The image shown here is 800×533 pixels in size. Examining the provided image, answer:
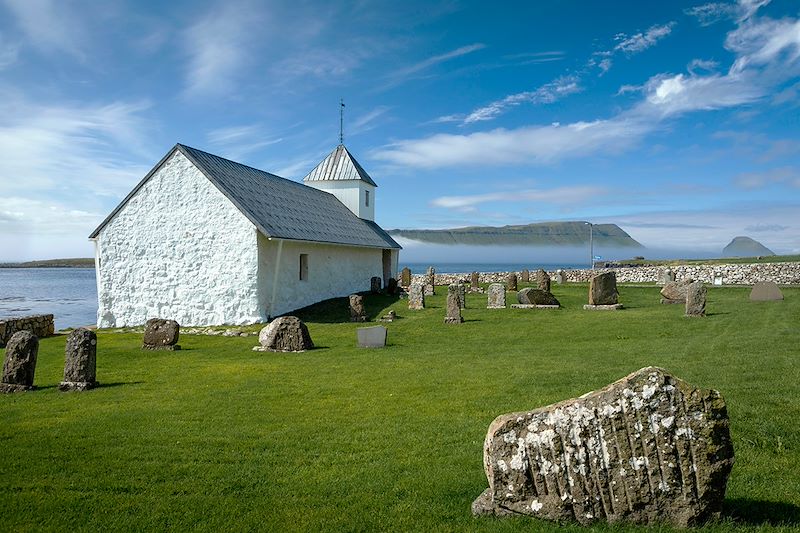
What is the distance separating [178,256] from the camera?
2519 centimetres

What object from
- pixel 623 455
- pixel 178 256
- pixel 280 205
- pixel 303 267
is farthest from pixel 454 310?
pixel 623 455

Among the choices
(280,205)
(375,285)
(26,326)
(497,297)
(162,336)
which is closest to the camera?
(162,336)

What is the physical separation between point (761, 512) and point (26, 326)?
75.7 ft

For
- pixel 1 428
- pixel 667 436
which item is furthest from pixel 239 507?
pixel 1 428

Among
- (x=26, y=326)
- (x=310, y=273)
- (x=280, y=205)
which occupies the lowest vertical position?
(x=26, y=326)

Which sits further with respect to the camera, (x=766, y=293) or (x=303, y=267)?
(x=303, y=267)

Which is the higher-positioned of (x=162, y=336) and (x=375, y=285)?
(x=375, y=285)

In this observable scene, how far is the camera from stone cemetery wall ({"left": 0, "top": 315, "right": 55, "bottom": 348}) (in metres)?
20.2

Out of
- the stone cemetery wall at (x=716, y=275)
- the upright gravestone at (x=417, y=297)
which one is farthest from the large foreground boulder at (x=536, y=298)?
the stone cemetery wall at (x=716, y=275)

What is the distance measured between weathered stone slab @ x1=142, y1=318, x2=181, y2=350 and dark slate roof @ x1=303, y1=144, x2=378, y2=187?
25.1 metres

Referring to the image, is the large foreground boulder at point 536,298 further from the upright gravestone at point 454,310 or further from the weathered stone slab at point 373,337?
the weathered stone slab at point 373,337

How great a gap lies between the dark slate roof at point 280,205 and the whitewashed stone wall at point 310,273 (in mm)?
642

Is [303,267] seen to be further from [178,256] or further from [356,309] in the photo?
[178,256]

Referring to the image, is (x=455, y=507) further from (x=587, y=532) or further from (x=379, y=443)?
(x=379, y=443)
